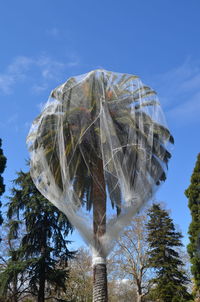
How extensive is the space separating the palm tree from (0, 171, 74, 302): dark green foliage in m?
7.66

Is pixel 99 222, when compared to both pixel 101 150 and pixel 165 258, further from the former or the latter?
pixel 165 258

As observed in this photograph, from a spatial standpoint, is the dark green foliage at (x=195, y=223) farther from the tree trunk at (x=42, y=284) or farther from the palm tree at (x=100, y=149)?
the palm tree at (x=100, y=149)

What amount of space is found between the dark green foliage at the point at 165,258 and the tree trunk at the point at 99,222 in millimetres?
12266

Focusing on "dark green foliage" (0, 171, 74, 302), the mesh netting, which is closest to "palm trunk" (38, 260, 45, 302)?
"dark green foliage" (0, 171, 74, 302)

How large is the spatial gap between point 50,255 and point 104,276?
27.2 feet

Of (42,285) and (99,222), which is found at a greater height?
(42,285)

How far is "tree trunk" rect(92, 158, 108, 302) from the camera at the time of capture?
864cm

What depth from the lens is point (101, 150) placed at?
8711 millimetres

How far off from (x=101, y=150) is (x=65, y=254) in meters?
11.1

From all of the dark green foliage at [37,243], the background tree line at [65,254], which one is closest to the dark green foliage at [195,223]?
the background tree line at [65,254]

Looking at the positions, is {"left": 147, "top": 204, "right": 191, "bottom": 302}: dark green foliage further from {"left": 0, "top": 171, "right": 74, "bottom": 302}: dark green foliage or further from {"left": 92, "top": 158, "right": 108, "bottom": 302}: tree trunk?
{"left": 92, "top": 158, "right": 108, "bottom": 302}: tree trunk

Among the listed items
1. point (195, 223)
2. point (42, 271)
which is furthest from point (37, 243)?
point (195, 223)

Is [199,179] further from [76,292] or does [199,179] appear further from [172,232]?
[76,292]

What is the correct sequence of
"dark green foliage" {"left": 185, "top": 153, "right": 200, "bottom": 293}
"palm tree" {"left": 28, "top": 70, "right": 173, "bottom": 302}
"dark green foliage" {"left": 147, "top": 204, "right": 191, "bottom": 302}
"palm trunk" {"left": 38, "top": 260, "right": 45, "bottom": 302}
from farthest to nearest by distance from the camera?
"dark green foliage" {"left": 147, "top": 204, "right": 191, "bottom": 302}
"dark green foliage" {"left": 185, "top": 153, "right": 200, "bottom": 293}
"palm trunk" {"left": 38, "top": 260, "right": 45, "bottom": 302}
"palm tree" {"left": 28, "top": 70, "right": 173, "bottom": 302}
